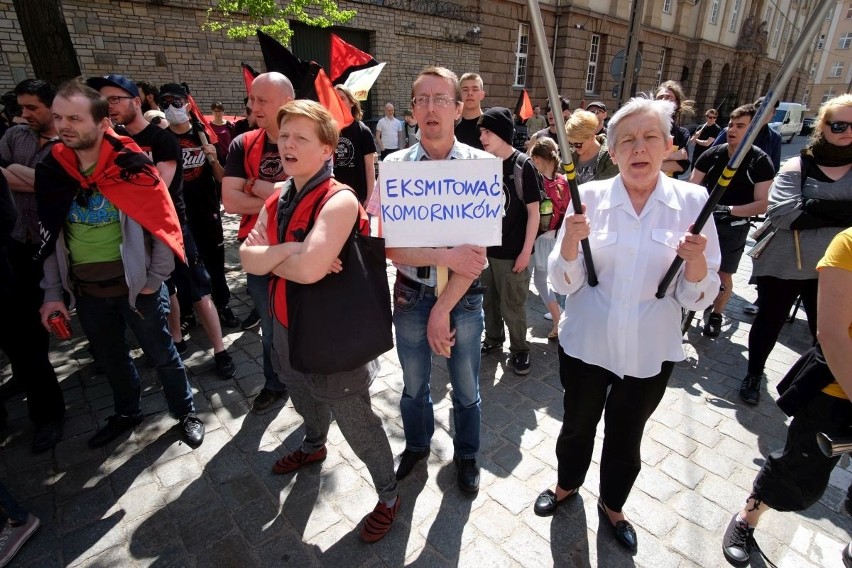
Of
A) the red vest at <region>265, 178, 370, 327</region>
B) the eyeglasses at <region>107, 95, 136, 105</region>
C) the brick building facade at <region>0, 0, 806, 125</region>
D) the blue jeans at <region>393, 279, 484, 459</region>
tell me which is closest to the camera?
the red vest at <region>265, 178, 370, 327</region>

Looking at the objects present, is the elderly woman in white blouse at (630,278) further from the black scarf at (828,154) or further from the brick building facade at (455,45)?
the brick building facade at (455,45)

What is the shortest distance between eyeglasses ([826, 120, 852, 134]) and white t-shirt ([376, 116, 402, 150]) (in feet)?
34.7

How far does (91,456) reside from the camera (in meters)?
2.94

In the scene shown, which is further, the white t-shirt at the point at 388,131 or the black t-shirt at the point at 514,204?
the white t-shirt at the point at 388,131

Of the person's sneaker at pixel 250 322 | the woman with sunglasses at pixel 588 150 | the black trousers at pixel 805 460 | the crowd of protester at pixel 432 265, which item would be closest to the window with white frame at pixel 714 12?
the woman with sunglasses at pixel 588 150

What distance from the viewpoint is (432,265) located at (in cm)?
211

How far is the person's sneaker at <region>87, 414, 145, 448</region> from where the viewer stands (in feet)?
9.87

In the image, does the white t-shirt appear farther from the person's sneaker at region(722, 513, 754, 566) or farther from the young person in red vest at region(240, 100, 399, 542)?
the person's sneaker at region(722, 513, 754, 566)

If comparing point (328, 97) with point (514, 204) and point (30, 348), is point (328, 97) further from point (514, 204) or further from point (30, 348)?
point (30, 348)

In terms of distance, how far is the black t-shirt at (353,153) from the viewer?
3912 millimetres

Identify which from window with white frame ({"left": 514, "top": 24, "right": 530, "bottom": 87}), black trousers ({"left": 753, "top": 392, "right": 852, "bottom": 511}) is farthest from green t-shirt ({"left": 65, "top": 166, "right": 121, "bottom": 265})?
window with white frame ({"left": 514, "top": 24, "right": 530, "bottom": 87})

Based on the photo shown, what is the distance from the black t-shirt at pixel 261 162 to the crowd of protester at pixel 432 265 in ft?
0.04

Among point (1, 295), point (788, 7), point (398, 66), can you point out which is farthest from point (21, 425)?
point (788, 7)

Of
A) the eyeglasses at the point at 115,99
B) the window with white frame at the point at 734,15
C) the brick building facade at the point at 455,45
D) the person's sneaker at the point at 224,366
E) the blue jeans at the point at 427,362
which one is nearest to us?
the blue jeans at the point at 427,362
